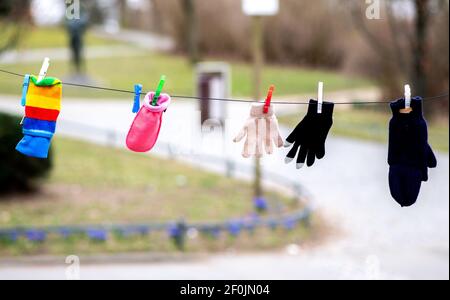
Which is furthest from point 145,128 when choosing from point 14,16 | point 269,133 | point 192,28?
point 192,28

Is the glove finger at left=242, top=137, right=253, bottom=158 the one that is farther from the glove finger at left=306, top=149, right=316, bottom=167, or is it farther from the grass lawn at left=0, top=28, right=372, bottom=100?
the grass lawn at left=0, top=28, right=372, bottom=100

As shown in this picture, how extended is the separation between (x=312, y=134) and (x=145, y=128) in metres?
1.23

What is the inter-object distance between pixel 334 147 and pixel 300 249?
715cm

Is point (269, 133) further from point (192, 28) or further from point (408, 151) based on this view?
point (192, 28)

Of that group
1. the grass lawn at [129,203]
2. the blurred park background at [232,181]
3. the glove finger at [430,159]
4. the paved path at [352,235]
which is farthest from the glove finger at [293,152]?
the grass lawn at [129,203]

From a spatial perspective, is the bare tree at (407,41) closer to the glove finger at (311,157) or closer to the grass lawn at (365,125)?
the grass lawn at (365,125)

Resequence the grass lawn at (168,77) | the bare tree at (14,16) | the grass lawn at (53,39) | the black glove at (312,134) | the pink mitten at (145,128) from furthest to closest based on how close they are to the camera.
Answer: the grass lawn at (53,39) < the grass lawn at (168,77) < the bare tree at (14,16) < the black glove at (312,134) < the pink mitten at (145,128)

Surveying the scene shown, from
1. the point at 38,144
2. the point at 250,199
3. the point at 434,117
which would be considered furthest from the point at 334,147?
the point at 38,144

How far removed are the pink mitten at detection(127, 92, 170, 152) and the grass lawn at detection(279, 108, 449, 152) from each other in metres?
9.94

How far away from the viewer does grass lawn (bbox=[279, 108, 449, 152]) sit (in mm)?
17547

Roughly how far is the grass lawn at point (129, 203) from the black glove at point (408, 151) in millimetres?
4880

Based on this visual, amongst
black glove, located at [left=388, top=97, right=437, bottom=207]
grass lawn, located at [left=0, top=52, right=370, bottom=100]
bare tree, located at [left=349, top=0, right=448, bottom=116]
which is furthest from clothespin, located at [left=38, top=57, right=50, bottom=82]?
grass lawn, located at [left=0, top=52, right=370, bottom=100]

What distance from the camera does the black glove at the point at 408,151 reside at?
568 centimetres

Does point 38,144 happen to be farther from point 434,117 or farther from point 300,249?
point 434,117
